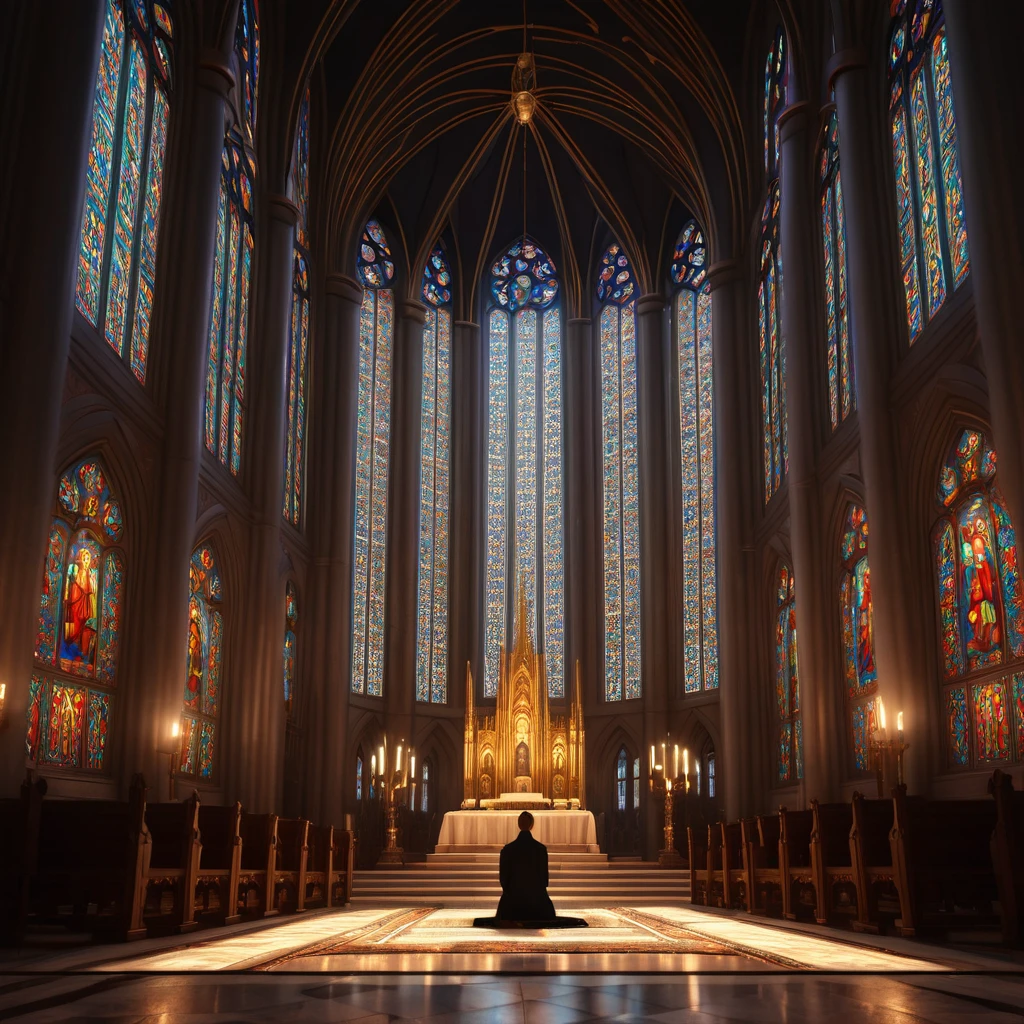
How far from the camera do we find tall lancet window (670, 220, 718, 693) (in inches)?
1087

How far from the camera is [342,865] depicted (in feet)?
58.5

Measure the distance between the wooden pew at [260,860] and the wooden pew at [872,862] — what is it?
6.68 meters

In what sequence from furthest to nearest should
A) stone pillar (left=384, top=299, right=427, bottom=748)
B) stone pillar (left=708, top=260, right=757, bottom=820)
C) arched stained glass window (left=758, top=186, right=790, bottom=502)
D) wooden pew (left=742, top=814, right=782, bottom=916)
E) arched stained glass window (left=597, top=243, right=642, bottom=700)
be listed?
arched stained glass window (left=597, top=243, right=642, bottom=700) < stone pillar (left=384, top=299, right=427, bottom=748) < stone pillar (left=708, top=260, right=757, bottom=820) < arched stained glass window (left=758, top=186, right=790, bottom=502) < wooden pew (left=742, top=814, right=782, bottom=916)

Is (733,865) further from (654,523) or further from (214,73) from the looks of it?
(214,73)

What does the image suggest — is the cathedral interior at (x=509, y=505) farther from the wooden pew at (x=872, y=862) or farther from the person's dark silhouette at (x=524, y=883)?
the person's dark silhouette at (x=524, y=883)

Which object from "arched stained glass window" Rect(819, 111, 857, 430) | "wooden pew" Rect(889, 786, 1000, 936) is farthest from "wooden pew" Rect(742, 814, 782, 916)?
"arched stained glass window" Rect(819, 111, 857, 430)

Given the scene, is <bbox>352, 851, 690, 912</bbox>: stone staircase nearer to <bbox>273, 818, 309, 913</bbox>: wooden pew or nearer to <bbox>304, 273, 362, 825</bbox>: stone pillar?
<bbox>273, 818, 309, 913</bbox>: wooden pew

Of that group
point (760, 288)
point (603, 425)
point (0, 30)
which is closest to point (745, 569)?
point (760, 288)

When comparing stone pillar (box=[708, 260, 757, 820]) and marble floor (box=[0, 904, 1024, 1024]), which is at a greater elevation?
stone pillar (box=[708, 260, 757, 820])

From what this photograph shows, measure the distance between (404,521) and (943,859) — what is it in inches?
807

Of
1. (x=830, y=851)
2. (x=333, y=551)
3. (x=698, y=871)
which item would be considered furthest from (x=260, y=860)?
(x=333, y=551)

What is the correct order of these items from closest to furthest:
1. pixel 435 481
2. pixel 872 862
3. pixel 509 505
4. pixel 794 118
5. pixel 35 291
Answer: pixel 872 862 → pixel 35 291 → pixel 794 118 → pixel 435 481 → pixel 509 505

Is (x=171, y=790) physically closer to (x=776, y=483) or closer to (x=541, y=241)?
(x=776, y=483)

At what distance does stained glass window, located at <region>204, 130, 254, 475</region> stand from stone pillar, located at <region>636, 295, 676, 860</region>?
453 inches
